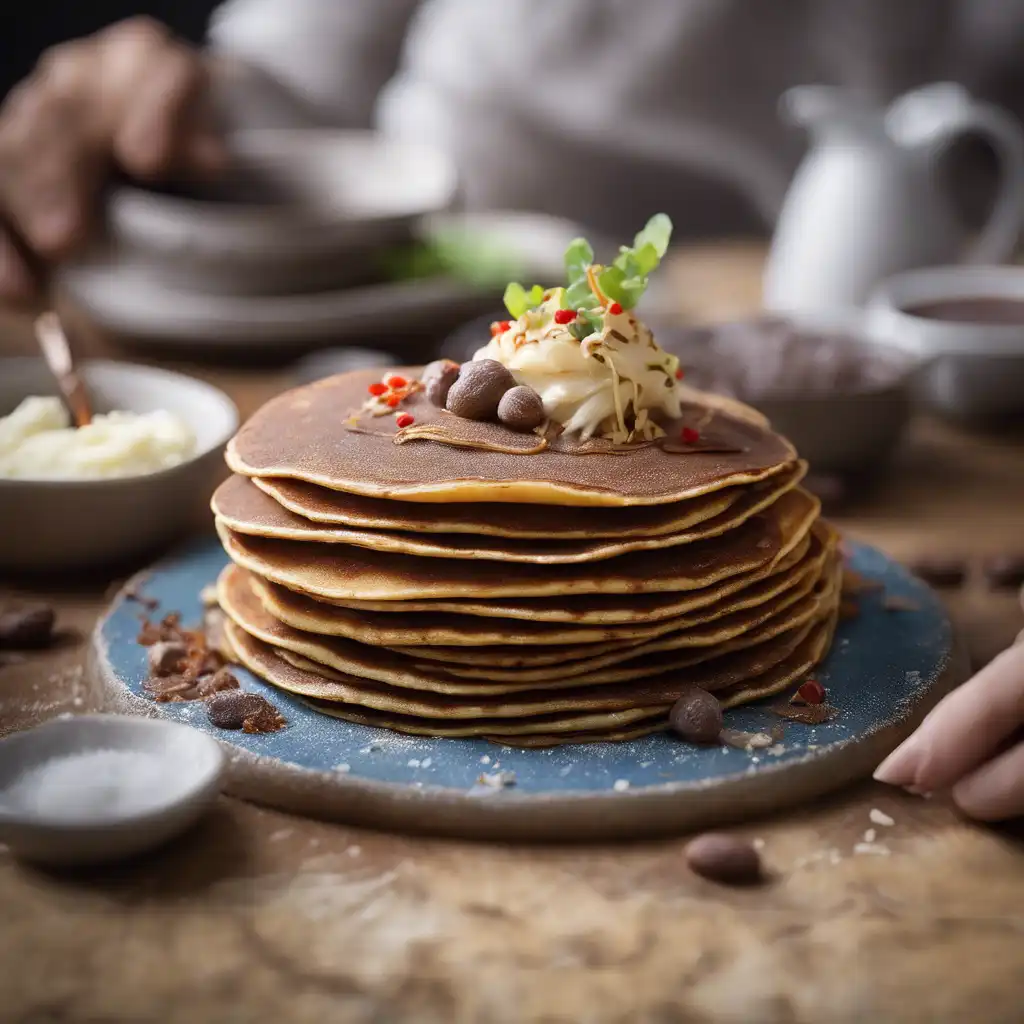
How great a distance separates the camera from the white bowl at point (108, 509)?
7.11 feet

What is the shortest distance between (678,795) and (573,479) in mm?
392

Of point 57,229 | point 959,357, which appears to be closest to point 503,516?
A: point 959,357

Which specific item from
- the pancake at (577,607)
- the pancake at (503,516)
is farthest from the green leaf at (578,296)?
the pancake at (577,607)

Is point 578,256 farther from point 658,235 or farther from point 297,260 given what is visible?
point 297,260

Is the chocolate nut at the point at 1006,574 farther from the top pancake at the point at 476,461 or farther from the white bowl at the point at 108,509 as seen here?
the white bowl at the point at 108,509

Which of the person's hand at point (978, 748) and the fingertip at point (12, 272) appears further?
the fingertip at point (12, 272)

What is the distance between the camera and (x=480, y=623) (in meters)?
1.67

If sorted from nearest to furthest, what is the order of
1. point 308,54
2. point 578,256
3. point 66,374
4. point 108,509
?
1. point 578,256
2. point 108,509
3. point 66,374
4. point 308,54

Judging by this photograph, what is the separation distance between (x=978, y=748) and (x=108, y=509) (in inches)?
53.9

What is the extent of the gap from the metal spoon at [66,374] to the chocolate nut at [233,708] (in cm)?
98

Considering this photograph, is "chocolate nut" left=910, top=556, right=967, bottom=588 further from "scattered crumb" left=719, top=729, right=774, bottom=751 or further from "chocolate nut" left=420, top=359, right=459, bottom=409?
"chocolate nut" left=420, top=359, right=459, bottom=409

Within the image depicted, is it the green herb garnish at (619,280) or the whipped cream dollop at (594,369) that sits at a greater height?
the green herb garnish at (619,280)

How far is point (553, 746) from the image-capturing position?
65.0 inches

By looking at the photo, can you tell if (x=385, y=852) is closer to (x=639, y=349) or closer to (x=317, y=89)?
(x=639, y=349)
